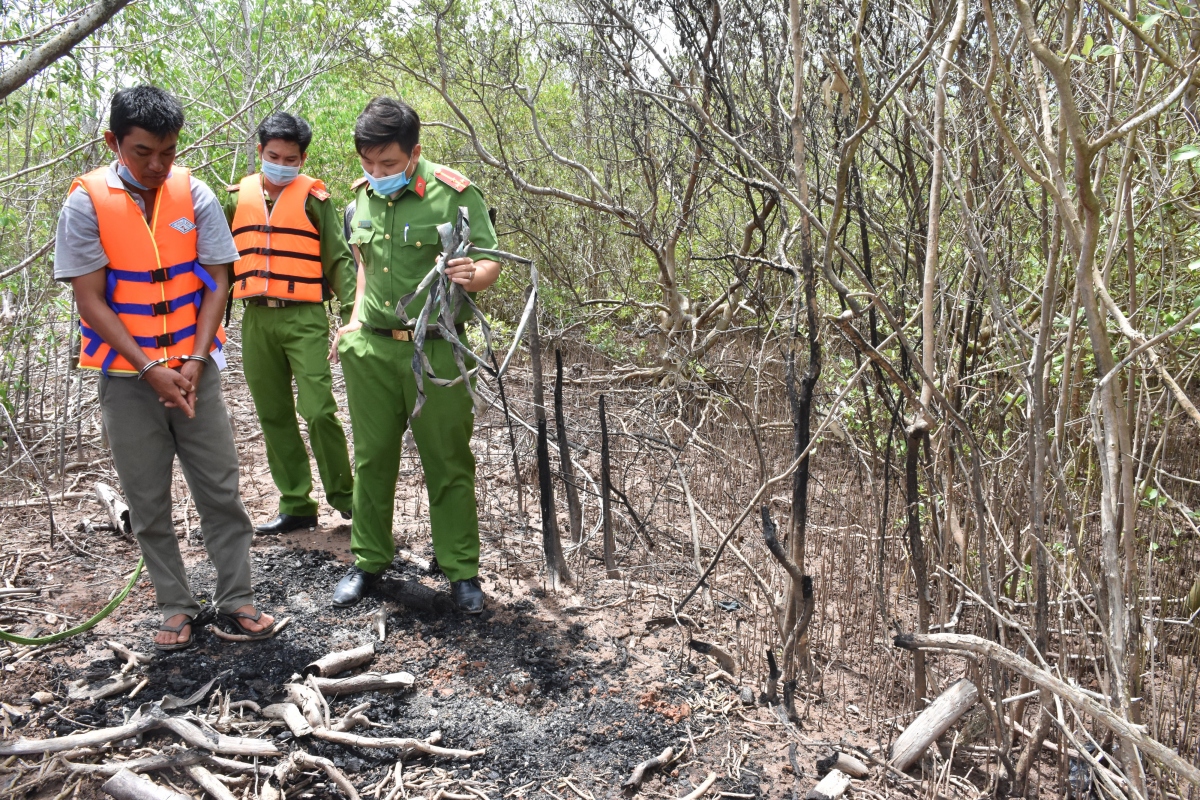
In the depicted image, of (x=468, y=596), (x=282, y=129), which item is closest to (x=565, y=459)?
(x=468, y=596)

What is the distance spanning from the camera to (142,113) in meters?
2.64

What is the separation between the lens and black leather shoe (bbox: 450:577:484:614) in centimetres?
335

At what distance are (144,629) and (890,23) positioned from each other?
470 centimetres

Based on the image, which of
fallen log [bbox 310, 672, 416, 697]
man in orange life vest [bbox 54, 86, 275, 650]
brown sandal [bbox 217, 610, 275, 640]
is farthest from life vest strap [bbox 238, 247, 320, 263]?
fallen log [bbox 310, 672, 416, 697]

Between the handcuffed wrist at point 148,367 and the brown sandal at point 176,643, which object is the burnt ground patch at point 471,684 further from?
the handcuffed wrist at point 148,367

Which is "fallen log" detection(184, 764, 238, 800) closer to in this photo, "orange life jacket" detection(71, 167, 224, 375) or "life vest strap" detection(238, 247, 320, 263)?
"orange life jacket" detection(71, 167, 224, 375)

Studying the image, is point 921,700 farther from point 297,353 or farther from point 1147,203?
point 297,353

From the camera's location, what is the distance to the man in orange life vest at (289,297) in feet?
13.0

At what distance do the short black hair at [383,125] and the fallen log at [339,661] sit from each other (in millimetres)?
1816

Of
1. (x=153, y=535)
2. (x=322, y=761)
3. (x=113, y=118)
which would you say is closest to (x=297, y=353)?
(x=153, y=535)

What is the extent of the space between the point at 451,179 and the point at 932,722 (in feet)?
8.35

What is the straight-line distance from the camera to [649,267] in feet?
28.6

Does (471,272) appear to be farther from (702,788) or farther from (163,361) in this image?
(702,788)

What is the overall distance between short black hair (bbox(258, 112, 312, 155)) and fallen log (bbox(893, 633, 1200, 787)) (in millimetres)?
3357
